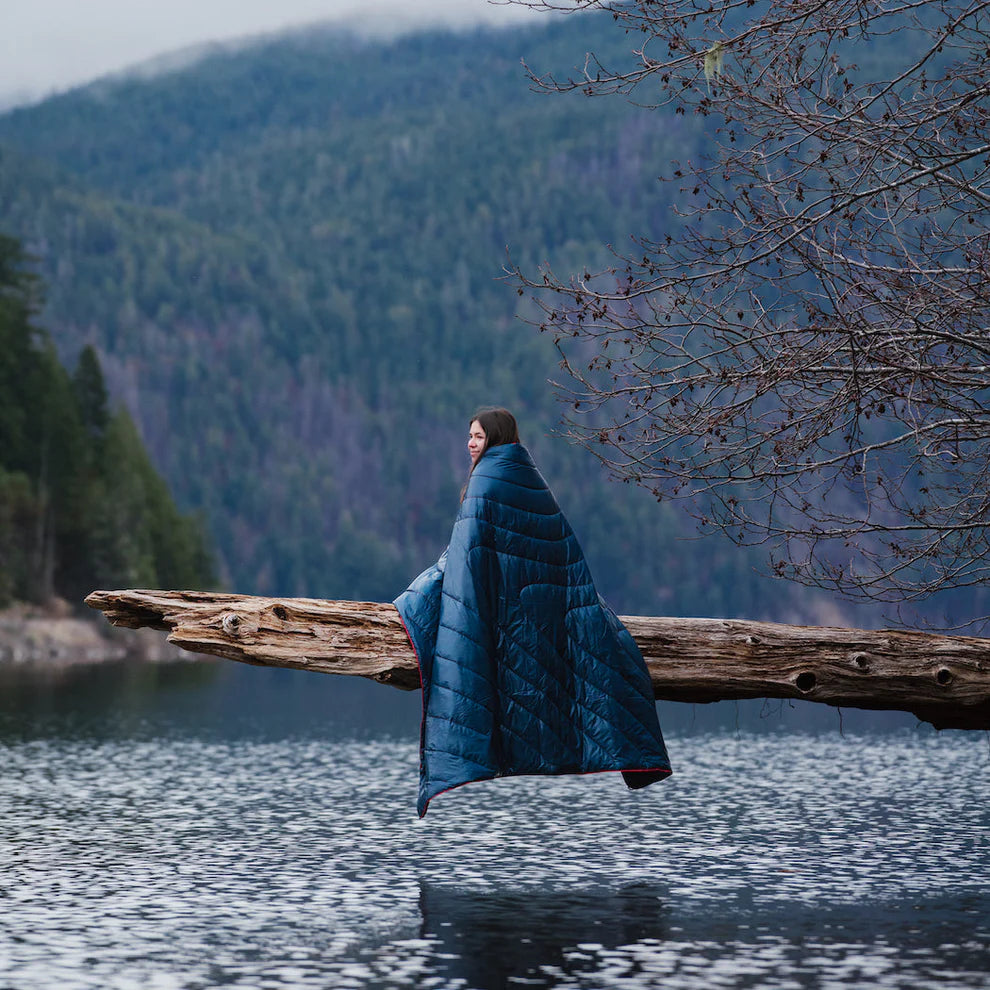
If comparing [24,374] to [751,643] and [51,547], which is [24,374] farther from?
[751,643]

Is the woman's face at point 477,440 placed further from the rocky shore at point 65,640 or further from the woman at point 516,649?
the rocky shore at point 65,640

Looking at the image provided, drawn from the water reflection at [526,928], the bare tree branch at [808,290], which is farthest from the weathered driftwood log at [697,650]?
the water reflection at [526,928]

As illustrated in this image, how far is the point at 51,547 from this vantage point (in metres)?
71.2

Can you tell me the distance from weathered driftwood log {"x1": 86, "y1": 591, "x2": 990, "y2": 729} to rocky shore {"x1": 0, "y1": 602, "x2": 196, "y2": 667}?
48.9 meters

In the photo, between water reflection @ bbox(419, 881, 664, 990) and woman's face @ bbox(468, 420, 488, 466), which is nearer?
water reflection @ bbox(419, 881, 664, 990)

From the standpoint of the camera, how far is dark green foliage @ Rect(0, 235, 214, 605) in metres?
69.6

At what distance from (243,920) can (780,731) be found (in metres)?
22.3

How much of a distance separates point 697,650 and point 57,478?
64768 millimetres

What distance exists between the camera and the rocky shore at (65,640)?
63.1m

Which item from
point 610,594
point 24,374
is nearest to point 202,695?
point 24,374

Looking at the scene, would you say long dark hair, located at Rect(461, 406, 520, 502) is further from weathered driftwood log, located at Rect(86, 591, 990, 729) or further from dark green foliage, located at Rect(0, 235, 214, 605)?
dark green foliage, located at Rect(0, 235, 214, 605)

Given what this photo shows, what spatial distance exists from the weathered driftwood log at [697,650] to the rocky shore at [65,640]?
160ft

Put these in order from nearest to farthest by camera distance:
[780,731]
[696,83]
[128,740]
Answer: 1. [696,83]
2. [128,740]
3. [780,731]

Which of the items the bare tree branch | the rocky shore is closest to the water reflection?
the bare tree branch
